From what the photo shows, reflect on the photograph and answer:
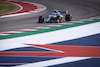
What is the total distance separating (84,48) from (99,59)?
117 cm

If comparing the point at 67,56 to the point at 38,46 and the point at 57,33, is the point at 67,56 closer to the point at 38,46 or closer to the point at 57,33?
the point at 38,46

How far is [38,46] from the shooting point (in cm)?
775

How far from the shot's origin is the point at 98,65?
5.83 m

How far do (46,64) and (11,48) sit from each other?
6.96 feet

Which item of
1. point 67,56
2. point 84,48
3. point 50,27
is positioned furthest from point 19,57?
point 50,27

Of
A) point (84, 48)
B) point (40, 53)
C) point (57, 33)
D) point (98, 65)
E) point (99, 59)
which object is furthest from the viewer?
point (57, 33)

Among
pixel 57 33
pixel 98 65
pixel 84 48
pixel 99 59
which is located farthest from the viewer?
pixel 57 33

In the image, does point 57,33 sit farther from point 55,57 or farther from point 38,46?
point 55,57

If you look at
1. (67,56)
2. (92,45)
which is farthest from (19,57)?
(92,45)

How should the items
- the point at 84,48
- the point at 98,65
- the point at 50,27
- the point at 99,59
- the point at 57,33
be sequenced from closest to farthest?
the point at 98,65 → the point at 99,59 → the point at 84,48 → the point at 57,33 → the point at 50,27

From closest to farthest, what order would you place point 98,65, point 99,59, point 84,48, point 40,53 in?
point 98,65
point 99,59
point 40,53
point 84,48

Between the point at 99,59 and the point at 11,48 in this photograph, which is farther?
the point at 11,48

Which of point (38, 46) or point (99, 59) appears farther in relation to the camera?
point (38, 46)

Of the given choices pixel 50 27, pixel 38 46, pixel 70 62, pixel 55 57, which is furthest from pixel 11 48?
pixel 50 27
